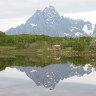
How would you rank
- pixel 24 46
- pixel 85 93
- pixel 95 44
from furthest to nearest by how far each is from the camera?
1. pixel 24 46
2. pixel 95 44
3. pixel 85 93

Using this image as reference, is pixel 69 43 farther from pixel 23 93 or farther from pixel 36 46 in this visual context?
pixel 23 93

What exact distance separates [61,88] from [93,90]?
14.5 feet

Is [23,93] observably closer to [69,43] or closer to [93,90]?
[93,90]

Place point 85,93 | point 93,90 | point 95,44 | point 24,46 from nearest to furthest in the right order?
point 85,93, point 93,90, point 95,44, point 24,46

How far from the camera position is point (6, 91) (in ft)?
98.7

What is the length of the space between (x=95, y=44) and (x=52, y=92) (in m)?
120

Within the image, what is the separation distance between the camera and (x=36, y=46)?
618ft

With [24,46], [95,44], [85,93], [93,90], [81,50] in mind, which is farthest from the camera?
[24,46]

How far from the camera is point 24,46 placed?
184 meters

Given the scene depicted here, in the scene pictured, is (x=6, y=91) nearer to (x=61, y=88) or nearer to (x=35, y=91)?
(x=35, y=91)

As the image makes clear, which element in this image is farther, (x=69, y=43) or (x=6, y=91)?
(x=69, y=43)

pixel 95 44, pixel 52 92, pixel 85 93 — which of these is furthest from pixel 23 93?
pixel 95 44

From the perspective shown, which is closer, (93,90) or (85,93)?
(85,93)

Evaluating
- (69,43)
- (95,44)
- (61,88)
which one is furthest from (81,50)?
(61,88)
